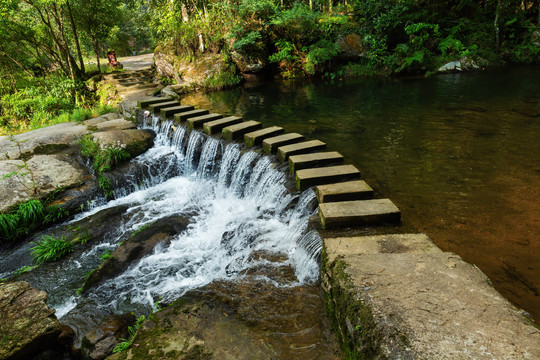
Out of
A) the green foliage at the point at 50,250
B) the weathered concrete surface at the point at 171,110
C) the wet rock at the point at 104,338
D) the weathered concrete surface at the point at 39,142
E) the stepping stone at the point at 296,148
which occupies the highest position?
the weathered concrete surface at the point at 171,110

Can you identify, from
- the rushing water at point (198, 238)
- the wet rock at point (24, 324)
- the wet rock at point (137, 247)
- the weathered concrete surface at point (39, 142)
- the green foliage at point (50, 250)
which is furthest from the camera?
the weathered concrete surface at point (39, 142)

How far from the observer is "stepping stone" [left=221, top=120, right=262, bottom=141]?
6.86m

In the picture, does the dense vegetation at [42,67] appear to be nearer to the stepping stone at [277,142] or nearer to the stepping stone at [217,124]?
the stepping stone at [217,124]

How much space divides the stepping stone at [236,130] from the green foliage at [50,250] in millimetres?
3870

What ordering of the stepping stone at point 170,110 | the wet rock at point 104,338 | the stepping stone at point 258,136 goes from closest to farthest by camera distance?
the wet rock at point 104,338
the stepping stone at point 258,136
the stepping stone at point 170,110

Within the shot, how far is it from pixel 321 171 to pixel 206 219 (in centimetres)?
249

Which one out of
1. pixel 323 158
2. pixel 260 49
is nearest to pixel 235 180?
pixel 323 158

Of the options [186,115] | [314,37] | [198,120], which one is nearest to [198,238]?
[198,120]

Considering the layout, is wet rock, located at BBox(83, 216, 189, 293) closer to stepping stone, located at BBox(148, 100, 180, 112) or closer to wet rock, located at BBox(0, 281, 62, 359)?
wet rock, located at BBox(0, 281, 62, 359)

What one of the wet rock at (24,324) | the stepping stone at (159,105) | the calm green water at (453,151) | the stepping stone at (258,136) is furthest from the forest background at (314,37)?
the wet rock at (24,324)

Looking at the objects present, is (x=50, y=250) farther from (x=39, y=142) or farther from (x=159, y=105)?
(x=159, y=105)

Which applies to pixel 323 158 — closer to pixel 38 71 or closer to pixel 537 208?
pixel 537 208

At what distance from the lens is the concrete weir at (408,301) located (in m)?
1.58

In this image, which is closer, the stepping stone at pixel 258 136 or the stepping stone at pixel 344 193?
the stepping stone at pixel 344 193
